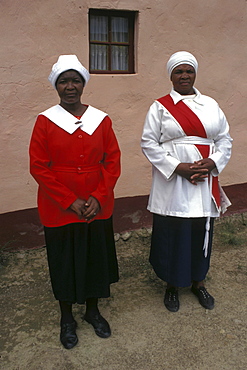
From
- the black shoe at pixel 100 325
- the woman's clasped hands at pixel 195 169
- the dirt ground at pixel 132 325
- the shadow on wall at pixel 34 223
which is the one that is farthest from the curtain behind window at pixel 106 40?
the black shoe at pixel 100 325

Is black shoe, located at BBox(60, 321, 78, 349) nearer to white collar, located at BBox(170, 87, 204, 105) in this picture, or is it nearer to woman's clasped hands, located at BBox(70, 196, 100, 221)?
woman's clasped hands, located at BBox(70, 196, 100, 221)

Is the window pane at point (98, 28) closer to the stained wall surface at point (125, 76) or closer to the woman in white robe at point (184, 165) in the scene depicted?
the stained wall surface at point (125, 76)

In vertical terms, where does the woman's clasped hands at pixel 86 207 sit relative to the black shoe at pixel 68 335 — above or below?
above

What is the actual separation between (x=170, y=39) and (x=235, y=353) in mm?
3056

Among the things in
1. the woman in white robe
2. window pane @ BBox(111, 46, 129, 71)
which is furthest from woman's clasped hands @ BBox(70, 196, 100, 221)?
window pane @ BBox(111, 46, 129, 71)

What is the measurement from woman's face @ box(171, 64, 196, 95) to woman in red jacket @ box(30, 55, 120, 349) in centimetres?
60

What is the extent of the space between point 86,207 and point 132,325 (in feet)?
3.38

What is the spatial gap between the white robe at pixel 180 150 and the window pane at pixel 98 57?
1366mm

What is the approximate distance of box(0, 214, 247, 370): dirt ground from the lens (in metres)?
2.30

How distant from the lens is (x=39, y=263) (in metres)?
3.59

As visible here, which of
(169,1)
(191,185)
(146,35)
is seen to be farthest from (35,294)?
(169,1)

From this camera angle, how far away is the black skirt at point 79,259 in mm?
2318

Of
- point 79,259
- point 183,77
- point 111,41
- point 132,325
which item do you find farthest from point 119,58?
point 132,325

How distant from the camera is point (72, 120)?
2189mm
